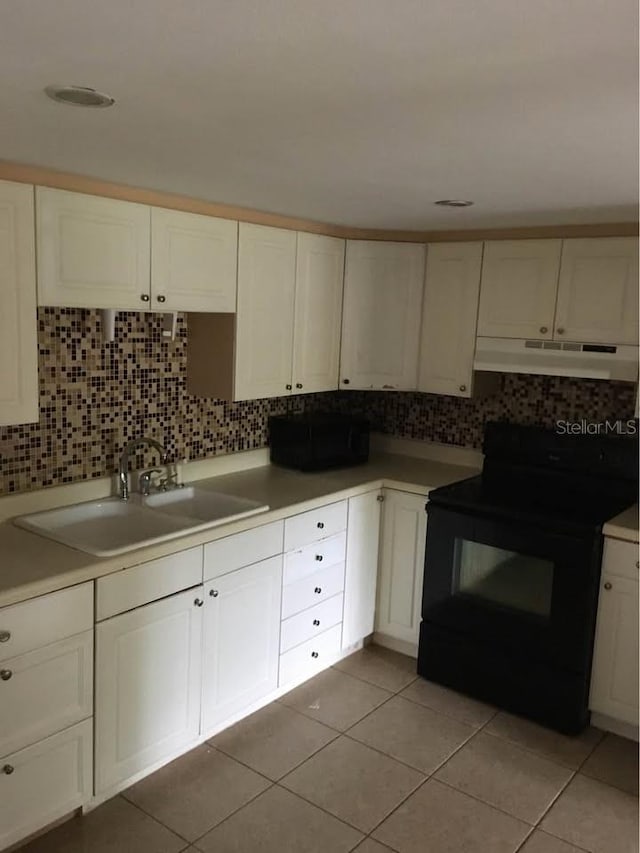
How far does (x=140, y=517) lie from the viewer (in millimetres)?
2900

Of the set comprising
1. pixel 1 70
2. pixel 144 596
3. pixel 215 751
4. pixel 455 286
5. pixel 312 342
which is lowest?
pixel 215 751

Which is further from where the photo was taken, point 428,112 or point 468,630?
point 468,630

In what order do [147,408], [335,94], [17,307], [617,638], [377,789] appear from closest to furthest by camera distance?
1. [335,94]
2. [17,307]
3. [377,789]
4. [617,638]
5. [147,408]

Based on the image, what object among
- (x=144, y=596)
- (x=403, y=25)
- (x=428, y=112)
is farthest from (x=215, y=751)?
(x=403, y=25)

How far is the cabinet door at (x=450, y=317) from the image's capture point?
346 centimetres

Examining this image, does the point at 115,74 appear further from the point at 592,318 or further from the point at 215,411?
the point at 592,318

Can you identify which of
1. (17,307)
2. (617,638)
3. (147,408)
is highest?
(17,307)

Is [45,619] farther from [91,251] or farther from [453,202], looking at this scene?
[453,202]

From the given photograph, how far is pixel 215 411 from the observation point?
3414mm

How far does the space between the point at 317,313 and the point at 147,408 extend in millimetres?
936

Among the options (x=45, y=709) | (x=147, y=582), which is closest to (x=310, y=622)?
(x=147, y=582)

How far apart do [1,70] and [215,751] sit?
2329 millimetres

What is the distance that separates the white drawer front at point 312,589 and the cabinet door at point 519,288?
4.31 feet

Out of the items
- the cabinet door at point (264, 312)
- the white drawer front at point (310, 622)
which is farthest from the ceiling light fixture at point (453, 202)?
the white drawer front at point (310, 622)
